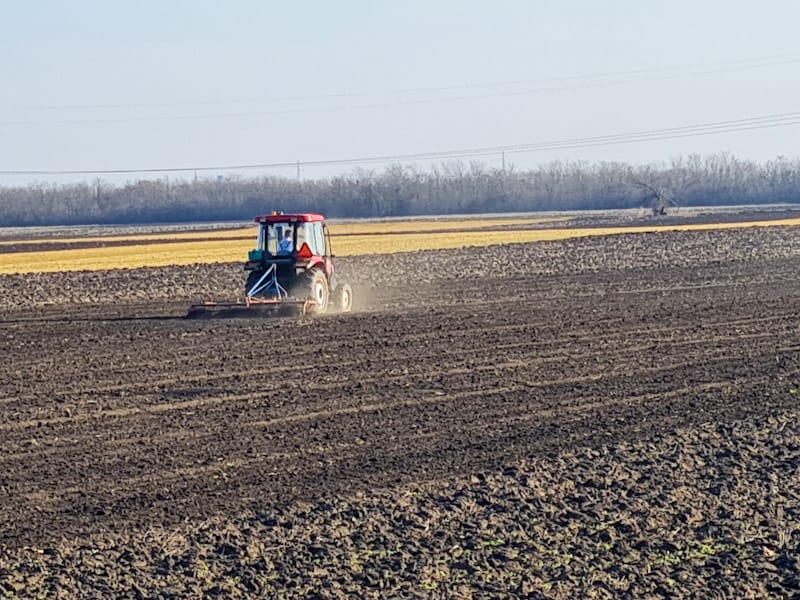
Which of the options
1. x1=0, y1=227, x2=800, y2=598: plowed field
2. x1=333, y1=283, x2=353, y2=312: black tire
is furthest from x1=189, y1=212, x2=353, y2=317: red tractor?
x1=0, y1=227, x2=800, y2=598: plowed field

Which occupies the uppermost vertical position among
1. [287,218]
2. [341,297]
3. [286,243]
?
[287,218]

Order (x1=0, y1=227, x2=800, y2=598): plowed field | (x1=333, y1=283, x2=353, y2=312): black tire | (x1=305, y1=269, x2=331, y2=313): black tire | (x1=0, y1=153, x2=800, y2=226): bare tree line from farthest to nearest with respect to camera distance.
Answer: (x1=0, y1=153, x2=800, y2=226): bare tree line < (x1=333, y1=283, x2=353, y2=312): black tire < (x1=305, y1=269, x2=331, y2=313): black tire < (x1=0, y1=227, x2=800, y2=598): plowed field

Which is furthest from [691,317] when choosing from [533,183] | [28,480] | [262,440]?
[533,183]

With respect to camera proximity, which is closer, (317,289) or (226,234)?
(317,289)

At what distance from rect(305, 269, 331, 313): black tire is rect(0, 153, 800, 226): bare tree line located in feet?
266

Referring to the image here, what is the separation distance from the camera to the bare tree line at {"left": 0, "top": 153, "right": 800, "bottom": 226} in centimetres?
11181

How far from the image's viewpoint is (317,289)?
21188 mm

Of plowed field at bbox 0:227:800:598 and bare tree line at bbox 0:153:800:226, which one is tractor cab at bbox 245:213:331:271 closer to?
plowed field at bbox 0:227:800:598

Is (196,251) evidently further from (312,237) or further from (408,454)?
(408,454)

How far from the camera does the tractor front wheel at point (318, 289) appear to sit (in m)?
21.0

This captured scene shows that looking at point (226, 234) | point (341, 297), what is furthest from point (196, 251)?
point (341, 297)

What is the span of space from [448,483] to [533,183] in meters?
125

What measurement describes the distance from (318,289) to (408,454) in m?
10.7

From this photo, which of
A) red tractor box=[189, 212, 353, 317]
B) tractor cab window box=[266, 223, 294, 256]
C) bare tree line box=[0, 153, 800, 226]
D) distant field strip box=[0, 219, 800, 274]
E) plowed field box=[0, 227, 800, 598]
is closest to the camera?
plowed field box=[0, 227, 800, 598]
